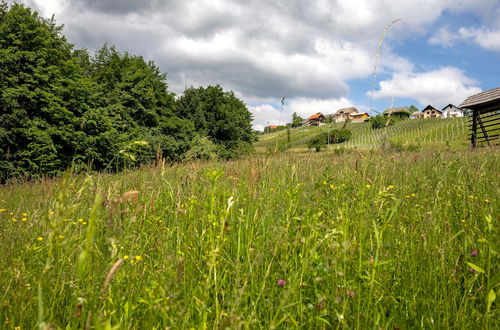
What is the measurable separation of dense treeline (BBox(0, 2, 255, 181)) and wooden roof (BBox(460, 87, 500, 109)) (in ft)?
44.3

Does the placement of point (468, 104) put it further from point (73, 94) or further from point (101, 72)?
point (101, 72)

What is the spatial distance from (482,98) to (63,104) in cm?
2603

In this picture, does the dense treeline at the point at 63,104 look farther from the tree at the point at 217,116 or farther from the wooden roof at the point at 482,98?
the wooden roof at the point at 482,98

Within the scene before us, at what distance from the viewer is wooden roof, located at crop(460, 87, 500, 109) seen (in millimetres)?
13889

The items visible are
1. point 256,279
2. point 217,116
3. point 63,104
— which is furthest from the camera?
point 217,116

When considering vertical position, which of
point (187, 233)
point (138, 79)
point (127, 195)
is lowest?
point (187, 233)

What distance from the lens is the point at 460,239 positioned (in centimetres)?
242

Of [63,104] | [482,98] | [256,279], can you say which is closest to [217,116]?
[63,104]

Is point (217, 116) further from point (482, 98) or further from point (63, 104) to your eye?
point (482, 98)

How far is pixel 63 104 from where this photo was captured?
21.0 metres

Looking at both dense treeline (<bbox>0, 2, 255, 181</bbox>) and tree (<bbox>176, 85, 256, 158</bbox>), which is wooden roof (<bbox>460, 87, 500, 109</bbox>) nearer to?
dense treeline (<bbox>0, 2, 255, 181</bbox>)

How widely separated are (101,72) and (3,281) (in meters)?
32.3

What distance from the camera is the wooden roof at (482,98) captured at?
13889mm

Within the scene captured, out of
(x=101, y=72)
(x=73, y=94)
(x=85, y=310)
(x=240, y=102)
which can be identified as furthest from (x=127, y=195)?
(x=240, y=102)
